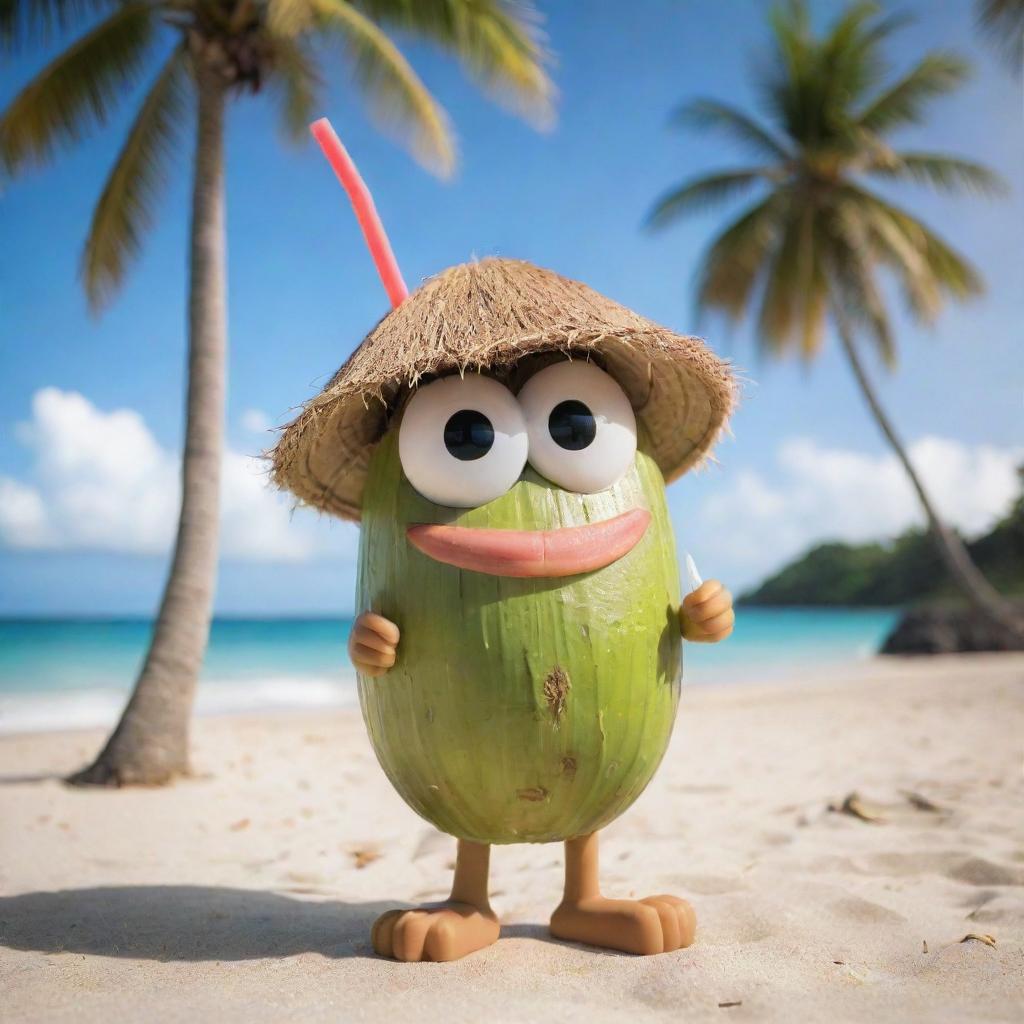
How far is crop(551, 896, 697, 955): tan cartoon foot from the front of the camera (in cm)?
246

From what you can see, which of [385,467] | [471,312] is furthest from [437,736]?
[471,312]

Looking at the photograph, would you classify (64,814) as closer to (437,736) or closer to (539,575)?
(437,736)

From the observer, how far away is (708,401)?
2.70 m

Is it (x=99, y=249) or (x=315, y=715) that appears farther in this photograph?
(x=315, y=715)

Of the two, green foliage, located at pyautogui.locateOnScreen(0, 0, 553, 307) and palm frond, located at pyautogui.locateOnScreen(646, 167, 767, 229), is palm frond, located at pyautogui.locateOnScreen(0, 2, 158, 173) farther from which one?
palm frond, located at pyautogui.locateOnScreen(646, 167, 767, 229)

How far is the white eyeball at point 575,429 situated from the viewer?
242 cm

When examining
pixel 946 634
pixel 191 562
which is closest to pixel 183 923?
pixel 191 562

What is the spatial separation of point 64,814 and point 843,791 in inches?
175

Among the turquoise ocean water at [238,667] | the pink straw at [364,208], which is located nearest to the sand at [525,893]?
the pink straw at [364,208]

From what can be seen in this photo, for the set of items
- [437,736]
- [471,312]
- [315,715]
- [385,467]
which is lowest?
[315,715]

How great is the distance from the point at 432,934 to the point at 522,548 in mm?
1124

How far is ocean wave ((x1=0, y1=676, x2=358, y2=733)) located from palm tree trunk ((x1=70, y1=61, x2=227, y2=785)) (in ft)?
18.8

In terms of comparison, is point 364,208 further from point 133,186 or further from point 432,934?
point 133,186

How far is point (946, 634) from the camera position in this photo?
19859 millimetres
